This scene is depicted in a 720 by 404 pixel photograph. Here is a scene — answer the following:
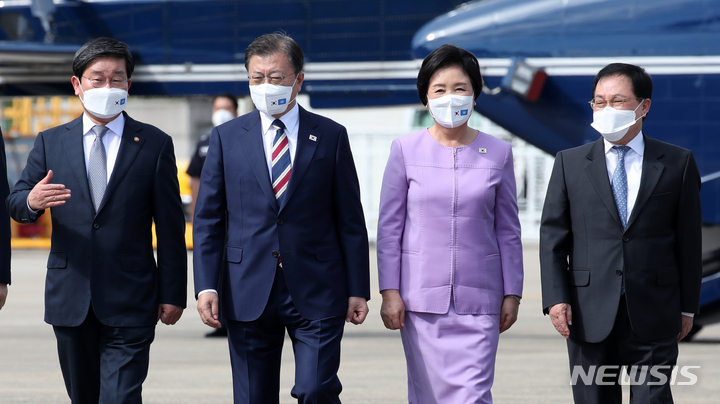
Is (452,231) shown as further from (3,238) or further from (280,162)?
(3,238)

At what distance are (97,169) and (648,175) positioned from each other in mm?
2268

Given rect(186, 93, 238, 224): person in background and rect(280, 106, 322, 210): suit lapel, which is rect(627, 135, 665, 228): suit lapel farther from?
rect(186, 93, 238, 224): person in background

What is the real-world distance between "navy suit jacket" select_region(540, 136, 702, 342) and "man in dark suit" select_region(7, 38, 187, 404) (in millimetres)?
1617

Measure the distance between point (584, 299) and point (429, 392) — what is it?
0.75 meters

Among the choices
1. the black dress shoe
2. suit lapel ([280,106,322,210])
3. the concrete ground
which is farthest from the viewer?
the black dress shoe

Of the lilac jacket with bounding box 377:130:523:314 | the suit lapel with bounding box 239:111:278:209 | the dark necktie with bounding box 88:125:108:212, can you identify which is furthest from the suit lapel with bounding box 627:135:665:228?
the dark necktie with bounding box 88:125:108:212

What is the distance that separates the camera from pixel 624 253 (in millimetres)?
4109

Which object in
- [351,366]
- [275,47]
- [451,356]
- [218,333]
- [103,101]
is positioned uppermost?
[275,47]

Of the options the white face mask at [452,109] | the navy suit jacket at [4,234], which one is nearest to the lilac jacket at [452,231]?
the white face mask at [452,109]

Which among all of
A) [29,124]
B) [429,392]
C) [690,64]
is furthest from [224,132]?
[29,124]

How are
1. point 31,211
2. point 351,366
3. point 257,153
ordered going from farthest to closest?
1. point 351,366
2. point 257,153
3. point 31,211

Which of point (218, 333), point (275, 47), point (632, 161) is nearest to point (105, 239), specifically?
point (275, 47)

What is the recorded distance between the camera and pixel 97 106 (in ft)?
13.6

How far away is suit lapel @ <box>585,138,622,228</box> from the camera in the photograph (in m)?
4.13
